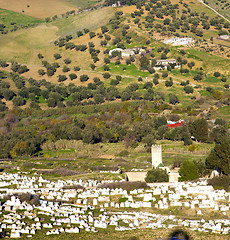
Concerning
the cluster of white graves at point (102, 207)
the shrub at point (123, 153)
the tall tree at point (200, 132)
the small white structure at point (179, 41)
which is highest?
the cluster of white graves at point (102, 207)

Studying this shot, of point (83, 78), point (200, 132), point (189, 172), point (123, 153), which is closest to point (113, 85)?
point (83, 78)

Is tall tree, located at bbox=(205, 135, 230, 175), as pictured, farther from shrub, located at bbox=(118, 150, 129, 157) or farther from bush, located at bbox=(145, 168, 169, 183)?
shrub, located at bbox=(118, 150, 129, 157)

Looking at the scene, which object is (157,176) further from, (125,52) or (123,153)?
(125,52)

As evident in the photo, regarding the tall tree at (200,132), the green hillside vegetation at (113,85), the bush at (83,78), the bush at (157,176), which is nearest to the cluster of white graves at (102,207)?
the bush at (157,176)

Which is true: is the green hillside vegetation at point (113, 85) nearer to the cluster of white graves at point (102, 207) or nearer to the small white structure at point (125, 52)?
the small white structure at point (125, 52)

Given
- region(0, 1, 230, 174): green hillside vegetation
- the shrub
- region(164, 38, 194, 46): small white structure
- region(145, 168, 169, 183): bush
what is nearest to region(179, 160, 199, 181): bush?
region(145, 168, 169, 183): bush

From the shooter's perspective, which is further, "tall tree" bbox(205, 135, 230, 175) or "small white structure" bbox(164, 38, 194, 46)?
"small white structure" bbox(164, 38, 194, 46)
